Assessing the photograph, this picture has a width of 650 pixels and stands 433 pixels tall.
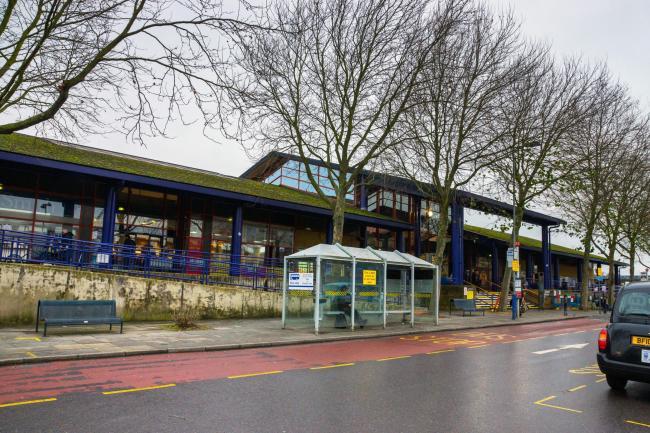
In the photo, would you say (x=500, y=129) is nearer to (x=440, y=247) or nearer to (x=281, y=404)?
(x=440, y=247)

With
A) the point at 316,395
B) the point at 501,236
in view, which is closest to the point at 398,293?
the point at 316,395

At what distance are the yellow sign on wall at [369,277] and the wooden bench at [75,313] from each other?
8.49m

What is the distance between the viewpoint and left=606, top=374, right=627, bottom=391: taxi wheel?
26.0 ft

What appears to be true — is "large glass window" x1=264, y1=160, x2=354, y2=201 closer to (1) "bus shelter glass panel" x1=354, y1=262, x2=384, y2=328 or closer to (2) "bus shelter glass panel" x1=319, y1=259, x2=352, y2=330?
(1) "bus shelter glass panel" x1=354, y1=262, x2=384, y2=328

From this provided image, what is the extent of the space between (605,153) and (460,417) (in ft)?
109

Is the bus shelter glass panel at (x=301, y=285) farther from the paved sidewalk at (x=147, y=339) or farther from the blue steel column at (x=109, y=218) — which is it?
the blue steel column at (x=109, y=218)

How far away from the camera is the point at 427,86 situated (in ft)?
65.3

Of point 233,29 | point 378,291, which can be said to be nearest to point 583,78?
point 378,291

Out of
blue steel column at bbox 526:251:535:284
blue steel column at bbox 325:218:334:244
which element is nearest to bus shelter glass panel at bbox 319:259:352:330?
blue steel column at bbox 325:218:334:244

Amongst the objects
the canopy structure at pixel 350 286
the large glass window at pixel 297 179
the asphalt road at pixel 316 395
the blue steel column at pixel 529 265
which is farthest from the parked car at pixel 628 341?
the blue steel column at pixel 529 265

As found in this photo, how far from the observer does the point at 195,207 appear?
89.4 feet

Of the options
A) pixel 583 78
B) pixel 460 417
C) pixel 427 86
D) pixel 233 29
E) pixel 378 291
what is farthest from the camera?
pixel 583 78

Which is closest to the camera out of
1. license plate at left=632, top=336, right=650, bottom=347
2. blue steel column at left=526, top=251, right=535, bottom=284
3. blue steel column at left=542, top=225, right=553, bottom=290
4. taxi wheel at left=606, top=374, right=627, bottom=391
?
license plate at left=632, top=336, right=650, bottom=347

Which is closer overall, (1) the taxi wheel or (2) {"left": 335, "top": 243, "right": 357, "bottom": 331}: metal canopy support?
(1) the taxi wheel
